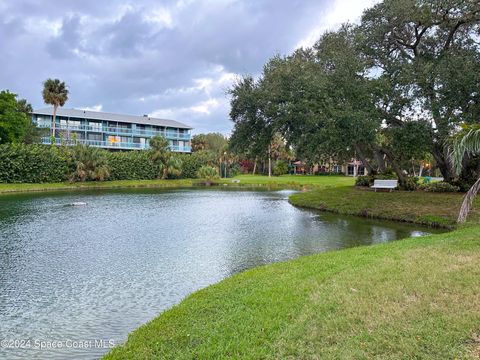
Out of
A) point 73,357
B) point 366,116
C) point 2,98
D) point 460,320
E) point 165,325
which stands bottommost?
point 73,357

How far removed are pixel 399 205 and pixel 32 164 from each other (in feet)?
139

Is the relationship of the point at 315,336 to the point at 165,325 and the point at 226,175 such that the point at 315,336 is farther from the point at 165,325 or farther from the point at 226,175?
the point at 226,175

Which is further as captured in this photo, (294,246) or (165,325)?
(294,246)

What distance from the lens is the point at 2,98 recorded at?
49.2 meters

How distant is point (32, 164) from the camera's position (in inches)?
1855

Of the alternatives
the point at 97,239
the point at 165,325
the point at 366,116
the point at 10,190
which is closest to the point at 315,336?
the point at 165,325

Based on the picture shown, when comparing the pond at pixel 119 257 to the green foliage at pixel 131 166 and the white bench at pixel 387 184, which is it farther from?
the green foliage at pixel 131 166

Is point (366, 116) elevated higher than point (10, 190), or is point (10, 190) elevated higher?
point (366, 116)

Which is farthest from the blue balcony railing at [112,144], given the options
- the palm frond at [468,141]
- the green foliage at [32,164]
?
the palm frond at [468,141]

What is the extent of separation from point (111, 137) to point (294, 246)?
64844 mm

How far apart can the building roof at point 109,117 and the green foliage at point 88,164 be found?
1990 cm

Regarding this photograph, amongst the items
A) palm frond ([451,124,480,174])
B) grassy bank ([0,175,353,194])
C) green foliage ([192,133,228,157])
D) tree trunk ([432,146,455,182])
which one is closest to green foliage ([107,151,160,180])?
grassy bank ([0,175,353,194])

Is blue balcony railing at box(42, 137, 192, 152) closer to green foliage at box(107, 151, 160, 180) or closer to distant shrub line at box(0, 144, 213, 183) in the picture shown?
green foliage at box(107, 151, 160, 180)

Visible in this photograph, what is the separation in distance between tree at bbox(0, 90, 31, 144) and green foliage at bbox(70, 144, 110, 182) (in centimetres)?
725
